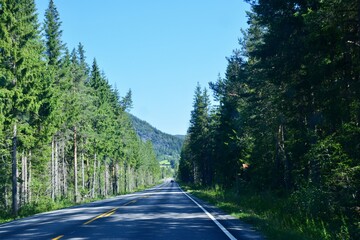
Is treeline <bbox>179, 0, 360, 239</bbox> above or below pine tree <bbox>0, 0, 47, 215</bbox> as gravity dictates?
below

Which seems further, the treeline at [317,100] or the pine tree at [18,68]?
the pine tree at [18,68]

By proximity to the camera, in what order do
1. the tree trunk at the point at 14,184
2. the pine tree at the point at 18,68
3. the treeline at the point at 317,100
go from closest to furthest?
the treeline at the point at 317,100 → the tree trunk at the point at 14,184 → the pine tree at the point at 18,68

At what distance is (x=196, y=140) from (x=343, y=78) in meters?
52.2

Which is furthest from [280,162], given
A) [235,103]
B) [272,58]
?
[272,58]

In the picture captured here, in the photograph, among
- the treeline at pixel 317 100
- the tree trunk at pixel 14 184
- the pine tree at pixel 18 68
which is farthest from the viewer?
the pine tree at pixel 18 68

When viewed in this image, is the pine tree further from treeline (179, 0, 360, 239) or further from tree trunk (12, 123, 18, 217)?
treeline (179, 0, 360, 239)

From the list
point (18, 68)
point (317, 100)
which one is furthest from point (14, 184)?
point (317, 100)

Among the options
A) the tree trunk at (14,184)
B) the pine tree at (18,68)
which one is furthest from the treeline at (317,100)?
the tree trunk at (14,184)

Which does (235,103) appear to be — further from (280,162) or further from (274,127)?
(274,127)

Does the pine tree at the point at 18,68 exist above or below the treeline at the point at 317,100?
above

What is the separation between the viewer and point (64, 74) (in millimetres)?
36781

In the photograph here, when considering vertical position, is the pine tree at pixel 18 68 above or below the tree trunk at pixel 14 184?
above

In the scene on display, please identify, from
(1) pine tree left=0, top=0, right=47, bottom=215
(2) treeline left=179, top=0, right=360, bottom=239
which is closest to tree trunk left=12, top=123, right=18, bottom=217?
(1) pine tree left=0, top=0, right=47, bottom=215

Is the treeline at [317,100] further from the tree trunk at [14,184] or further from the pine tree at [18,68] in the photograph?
the tree trunk at [14,184]
